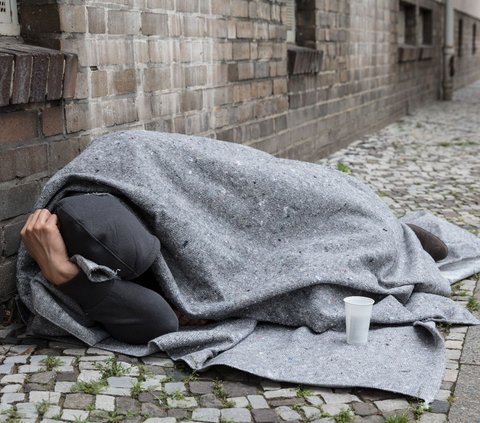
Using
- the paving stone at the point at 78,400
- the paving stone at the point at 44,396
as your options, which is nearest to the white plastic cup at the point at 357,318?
the paving stone at the point at 78,400

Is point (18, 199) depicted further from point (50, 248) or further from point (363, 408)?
point (363, 408)

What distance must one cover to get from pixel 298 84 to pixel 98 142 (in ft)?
15.1

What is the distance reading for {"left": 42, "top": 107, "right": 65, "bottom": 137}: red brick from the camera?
155 inches

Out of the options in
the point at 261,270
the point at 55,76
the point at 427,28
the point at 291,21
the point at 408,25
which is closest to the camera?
the point at 261,270

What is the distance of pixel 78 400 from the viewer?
289 centimetres

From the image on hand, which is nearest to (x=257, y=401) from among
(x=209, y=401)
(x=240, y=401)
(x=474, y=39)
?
(x=240, y=401)

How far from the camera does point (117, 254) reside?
324 centimetres

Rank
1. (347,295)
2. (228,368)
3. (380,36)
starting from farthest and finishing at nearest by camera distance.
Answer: (380,36)
(347,295)
(228,368)

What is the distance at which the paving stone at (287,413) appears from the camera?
2779 millimetres

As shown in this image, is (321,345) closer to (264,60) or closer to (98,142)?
(98,142)

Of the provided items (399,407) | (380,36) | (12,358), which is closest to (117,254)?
(12,358)

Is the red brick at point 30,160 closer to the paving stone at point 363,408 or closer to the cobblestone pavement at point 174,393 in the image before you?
the cobblestone pavement at point 174,393

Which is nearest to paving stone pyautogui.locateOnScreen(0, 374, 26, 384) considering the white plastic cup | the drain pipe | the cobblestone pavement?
the cobblestone pavement

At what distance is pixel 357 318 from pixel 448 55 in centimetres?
1534
